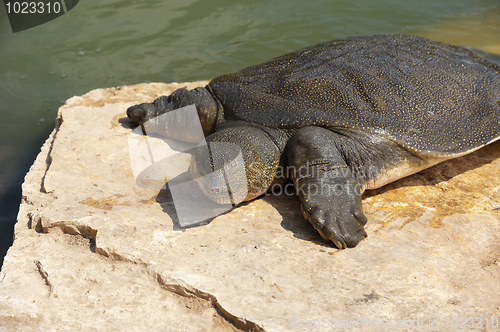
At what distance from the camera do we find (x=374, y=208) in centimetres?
321

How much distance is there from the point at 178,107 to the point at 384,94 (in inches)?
71.1

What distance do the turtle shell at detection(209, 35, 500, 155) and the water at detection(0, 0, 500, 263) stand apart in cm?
260

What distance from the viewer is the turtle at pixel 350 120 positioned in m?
3.14

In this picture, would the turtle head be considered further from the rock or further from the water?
the water

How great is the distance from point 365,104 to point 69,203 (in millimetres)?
2214

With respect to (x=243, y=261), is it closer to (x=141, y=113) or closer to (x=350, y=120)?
(x=350, y=120)

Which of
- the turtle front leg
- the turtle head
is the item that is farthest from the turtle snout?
the turtle front leg

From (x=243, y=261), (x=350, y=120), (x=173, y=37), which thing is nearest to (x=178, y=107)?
(x=350, y=120)

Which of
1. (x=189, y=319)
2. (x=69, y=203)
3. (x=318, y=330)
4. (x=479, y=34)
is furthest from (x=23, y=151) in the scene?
(x=479, y=34)

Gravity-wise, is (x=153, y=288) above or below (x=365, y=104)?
below

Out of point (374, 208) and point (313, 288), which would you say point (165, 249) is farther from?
point (374, 208)

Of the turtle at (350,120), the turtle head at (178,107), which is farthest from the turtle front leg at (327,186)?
the turtle head at (178,107)

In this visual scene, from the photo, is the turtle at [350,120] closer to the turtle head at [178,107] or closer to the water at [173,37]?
the turtle head at [178,107]

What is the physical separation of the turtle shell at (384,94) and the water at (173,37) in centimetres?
260
